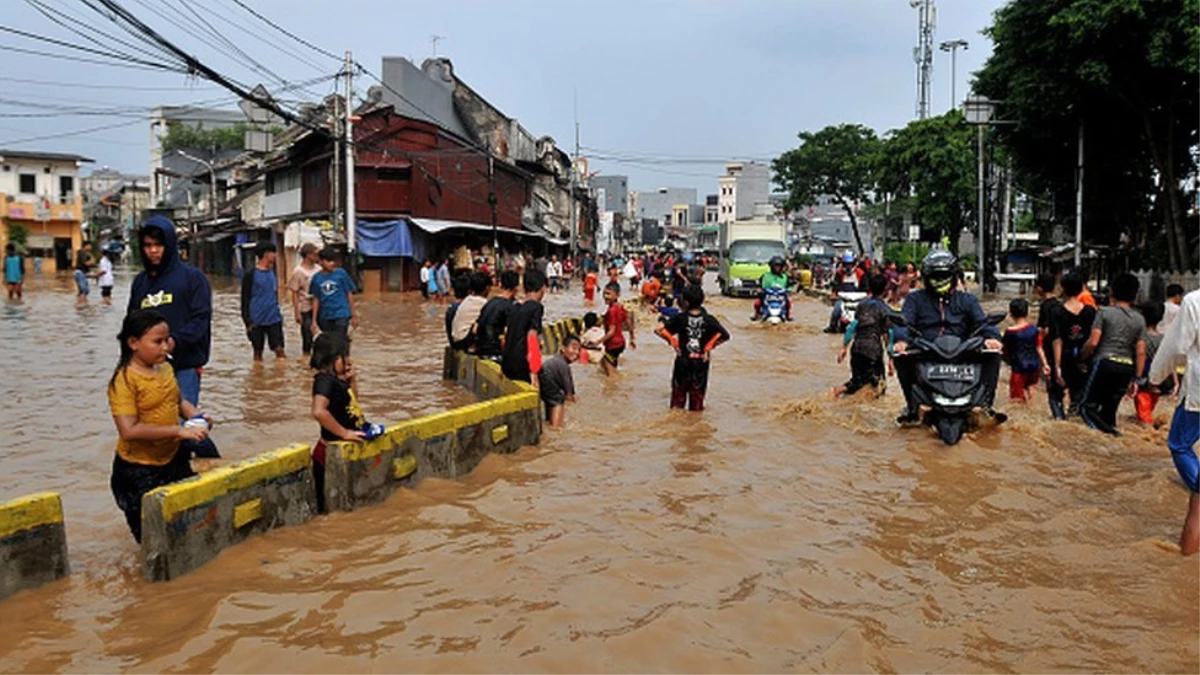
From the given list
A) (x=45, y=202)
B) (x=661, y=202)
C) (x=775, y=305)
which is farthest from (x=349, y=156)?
(x=661, y=202)

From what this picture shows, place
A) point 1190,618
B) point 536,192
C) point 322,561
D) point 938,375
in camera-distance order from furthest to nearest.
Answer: point 536,192 → point 938,375 → point 322,561 → point 1190,618

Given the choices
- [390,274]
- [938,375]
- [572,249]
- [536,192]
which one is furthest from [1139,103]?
[572,249]

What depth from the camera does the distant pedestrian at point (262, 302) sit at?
38.7 ft

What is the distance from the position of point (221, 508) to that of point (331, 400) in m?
0.93

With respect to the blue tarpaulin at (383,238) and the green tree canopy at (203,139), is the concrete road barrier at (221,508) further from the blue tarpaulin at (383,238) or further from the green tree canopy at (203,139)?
the green tree canopy at (203,139)

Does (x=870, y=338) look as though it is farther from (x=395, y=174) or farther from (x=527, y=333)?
(x=395, y=174)

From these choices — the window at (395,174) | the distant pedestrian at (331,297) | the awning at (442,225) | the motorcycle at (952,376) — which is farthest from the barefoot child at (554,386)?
the window at (395,174)

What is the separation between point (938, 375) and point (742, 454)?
5.53 ft

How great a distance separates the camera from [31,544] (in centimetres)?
450

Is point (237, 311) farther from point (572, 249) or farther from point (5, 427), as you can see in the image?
point (572, 249)

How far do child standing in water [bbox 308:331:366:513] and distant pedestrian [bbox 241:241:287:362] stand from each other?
6.23 m

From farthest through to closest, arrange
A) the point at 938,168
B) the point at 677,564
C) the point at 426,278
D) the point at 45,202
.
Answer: the point at 45,202 → the point at 938,168 → the point at 426,278 → the point at 677,564

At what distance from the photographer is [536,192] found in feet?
168

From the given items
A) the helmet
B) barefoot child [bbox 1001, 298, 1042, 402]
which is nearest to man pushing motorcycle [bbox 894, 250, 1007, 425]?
the helmet
